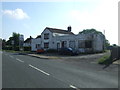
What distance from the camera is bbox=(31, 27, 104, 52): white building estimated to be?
148ft

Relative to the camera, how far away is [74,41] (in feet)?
157

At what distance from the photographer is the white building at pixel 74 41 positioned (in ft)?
148

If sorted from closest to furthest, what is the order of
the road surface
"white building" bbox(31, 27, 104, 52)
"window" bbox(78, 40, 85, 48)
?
the road surface
"white building" bbox(31, 27, 104, 52)
"window" bbox(78, 40, 85, 48)

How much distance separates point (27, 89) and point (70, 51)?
31.0 metres

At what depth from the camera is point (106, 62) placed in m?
20.4

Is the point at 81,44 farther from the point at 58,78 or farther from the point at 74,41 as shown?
the point at 58,78

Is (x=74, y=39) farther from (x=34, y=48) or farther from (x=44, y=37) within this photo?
(x=34, y=48)

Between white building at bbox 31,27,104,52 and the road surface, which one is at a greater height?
white building at bbox 31,27,104,52

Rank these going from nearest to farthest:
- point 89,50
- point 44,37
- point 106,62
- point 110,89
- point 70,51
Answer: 1. point 110,89
2. point 106,62
3. point 70,51
4. point 89,50
5. point 44,37

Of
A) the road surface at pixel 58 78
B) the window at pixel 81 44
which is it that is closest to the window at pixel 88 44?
the window at pixel 81 44

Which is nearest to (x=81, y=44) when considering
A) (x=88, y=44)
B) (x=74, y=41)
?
(x=88, y=44)

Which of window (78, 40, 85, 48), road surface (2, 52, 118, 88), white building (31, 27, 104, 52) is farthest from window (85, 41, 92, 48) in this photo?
road surface (2, 52, 118, 88)

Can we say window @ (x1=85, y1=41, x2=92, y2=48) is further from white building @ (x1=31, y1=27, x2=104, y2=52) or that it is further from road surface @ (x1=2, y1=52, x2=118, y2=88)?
road surface @ (x1=2, y1=52, x2=118, y2=88)

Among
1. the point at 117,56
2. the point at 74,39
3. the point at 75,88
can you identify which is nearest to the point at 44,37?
the point at 74,39
